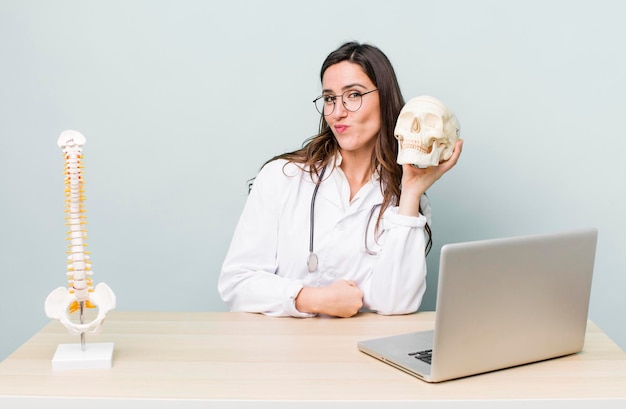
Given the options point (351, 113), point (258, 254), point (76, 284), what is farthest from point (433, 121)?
point (76, 284)

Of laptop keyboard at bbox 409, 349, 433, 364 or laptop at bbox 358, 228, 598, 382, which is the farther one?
laptop keyboard at bbox 409, 349, 433, 364

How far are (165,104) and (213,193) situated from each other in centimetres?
42

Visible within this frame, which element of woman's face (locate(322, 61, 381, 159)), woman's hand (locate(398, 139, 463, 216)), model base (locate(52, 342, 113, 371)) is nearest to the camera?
model base (locate(52, 342, 113, 371))

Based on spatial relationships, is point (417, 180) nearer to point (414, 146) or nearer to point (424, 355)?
point (414, 146)

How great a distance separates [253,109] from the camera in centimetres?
348

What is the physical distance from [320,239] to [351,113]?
43cm

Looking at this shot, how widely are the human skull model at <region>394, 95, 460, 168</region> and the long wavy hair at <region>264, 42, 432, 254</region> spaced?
31 centimetres

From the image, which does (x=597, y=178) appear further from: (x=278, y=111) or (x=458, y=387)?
(x=458, y=387)

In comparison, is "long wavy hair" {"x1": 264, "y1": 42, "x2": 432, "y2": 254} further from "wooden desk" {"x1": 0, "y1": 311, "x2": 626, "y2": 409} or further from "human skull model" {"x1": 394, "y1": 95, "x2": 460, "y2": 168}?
"wooden desk" {"x1": 0, "y1": 311, "x2": 626, "y2": 409}

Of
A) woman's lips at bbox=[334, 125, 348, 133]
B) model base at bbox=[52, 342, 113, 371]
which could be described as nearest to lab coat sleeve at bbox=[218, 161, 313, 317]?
woman's lips at bbox=[334, 125, 348, 133]

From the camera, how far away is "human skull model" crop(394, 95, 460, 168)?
244 centimetres

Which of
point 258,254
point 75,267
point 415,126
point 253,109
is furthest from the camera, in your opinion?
point 253,109

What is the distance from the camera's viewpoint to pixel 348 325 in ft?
7.36

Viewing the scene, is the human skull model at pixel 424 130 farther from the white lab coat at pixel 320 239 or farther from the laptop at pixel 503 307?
the laptop at pixel 503 307
